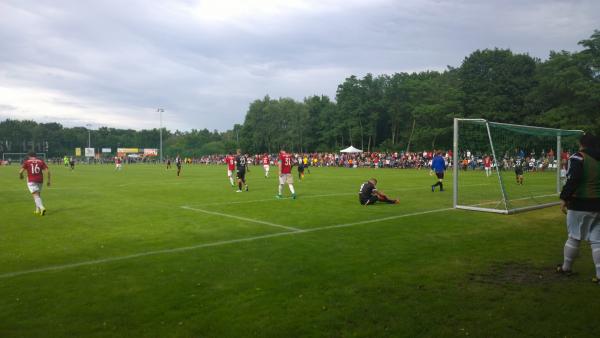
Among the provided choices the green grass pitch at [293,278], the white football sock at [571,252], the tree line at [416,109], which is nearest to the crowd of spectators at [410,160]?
the tree line at [416,109]

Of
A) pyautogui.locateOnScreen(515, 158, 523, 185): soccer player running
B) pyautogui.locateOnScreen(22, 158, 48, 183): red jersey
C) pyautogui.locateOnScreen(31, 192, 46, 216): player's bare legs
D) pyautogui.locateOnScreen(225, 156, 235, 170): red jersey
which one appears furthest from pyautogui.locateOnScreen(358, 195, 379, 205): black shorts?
pyautogui.locateOnScreen(225, 156, 235, 170): red jersey

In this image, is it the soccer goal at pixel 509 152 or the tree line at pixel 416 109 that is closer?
the soccer goal at pixel 509 152

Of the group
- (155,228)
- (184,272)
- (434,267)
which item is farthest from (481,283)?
(155,228)

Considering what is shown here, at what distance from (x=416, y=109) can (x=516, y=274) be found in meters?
59.1

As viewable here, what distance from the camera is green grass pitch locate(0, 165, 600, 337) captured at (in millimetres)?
4590

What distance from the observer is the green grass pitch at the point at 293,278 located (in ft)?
15.1

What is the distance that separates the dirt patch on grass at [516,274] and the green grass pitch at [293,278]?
3cm

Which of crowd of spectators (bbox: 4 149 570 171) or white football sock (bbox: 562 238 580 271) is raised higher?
crowd of spectators (bbox: 4 149 570 171)

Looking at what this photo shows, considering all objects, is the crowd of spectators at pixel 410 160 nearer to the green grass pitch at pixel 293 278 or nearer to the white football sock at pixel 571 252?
the green grass pitch at pixel 293 278

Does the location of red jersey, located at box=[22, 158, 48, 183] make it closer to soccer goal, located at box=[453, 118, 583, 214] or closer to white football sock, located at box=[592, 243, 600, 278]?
soccer goal, located at box=[453, 118, 583, 214]

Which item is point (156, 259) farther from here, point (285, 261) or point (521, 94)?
point (521, 94)

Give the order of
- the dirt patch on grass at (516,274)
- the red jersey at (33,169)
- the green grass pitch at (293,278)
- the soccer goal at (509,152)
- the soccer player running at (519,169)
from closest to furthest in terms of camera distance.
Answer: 1. the green grass pitch at (293,278)
2. the dirt patch on grass at (516,274)
3. the red jersey at (33,169)
4. the soccer goal at (509,152)
5. the soccer player running at (519,169)

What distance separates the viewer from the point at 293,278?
6.23m

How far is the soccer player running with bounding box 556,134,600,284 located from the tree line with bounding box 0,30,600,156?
4221cm
